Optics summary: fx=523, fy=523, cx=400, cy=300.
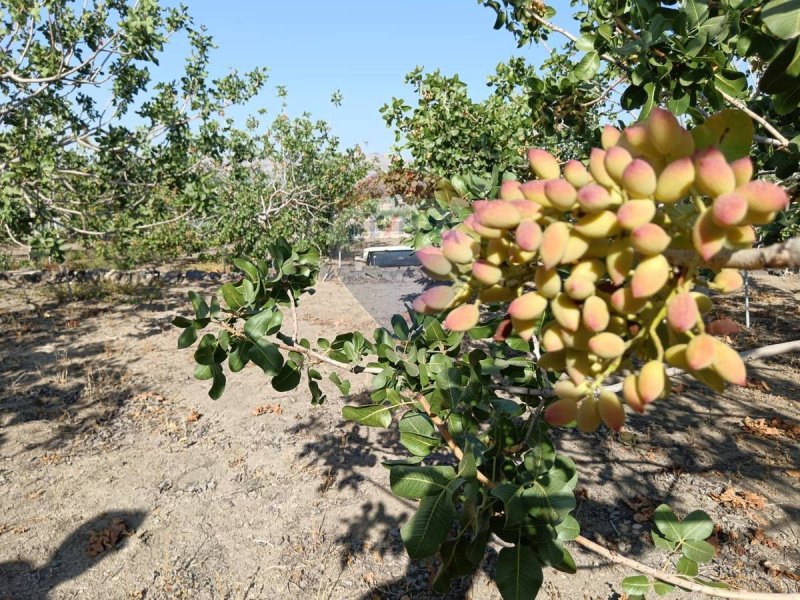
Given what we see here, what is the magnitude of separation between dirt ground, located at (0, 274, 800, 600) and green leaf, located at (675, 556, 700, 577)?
163cm

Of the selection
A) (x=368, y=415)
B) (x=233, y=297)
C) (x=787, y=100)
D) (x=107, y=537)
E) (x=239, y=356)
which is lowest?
(x=107, y=537)

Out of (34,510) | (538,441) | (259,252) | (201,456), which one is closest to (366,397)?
(201,456)

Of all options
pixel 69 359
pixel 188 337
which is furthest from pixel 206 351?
pixel 69 359

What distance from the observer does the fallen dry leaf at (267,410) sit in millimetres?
4520

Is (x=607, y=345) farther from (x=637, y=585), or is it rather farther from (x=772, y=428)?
(x=772, y=428)

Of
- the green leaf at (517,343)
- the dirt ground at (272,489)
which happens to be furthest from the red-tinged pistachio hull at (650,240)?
the dirt ground at (272,489)

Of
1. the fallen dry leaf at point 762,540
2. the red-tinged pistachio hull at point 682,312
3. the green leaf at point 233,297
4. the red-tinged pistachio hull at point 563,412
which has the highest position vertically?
the red-tinged pistachio hull at point 682,312

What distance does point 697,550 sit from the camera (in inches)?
42.8

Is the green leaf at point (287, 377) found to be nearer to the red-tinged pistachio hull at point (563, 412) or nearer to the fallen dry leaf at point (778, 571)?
the red-tinged pistachio hull at point (563, 412)

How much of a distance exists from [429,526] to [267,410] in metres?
3.97

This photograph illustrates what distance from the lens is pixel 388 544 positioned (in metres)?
2.89

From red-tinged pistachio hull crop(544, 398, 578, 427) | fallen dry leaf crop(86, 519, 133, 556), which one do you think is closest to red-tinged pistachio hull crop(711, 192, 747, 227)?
red-tinged pistachio hull crop(544, 398, 578, 427)

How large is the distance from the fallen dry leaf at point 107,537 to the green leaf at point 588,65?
10.5ft

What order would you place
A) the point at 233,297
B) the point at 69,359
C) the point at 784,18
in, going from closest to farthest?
the point at 784,18 < the point at 233,297 < the point at 69,359
